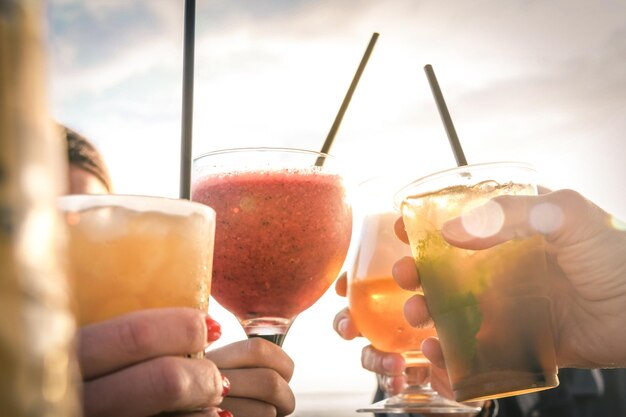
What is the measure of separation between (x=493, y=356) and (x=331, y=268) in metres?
0.52

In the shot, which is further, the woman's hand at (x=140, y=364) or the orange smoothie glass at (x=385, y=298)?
the orange smoothie glass at (x=385, y=298)

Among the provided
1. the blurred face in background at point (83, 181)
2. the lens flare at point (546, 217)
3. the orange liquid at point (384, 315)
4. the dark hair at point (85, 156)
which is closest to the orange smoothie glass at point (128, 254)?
the lens flare at point (546, 217)

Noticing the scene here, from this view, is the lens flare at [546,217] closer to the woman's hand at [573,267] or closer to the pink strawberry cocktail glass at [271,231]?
the woman's hand at [573,267]

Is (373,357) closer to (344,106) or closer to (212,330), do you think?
(344,106)

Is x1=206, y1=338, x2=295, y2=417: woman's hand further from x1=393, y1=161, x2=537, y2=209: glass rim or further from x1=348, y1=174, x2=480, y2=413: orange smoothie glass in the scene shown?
x1=348, y1=174, x2=480, y2=413: orange smoothie glass

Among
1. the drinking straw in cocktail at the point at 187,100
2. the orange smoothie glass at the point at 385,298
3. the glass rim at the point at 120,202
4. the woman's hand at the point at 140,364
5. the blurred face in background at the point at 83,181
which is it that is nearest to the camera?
the woman's hand at the point at 140,364

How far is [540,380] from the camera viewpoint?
1.61 meters

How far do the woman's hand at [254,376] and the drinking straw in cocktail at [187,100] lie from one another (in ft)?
1.43

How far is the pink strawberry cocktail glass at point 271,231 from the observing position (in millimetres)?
1708

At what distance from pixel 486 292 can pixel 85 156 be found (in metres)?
2.25

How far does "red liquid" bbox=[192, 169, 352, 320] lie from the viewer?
1706mm

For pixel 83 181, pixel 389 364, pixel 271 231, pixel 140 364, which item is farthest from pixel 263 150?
pixel 83 181

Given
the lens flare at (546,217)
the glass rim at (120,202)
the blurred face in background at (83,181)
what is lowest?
the glass rim at (120,202)

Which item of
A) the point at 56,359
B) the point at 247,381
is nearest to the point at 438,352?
the point at 247,381
